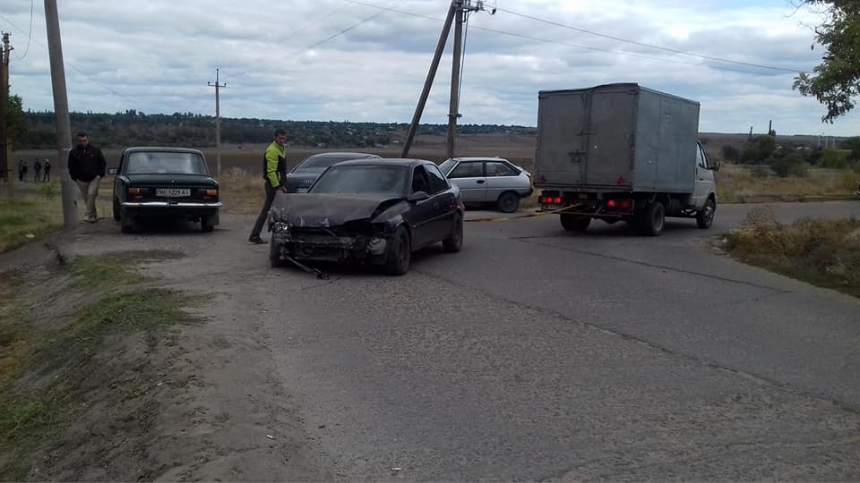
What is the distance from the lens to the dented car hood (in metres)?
11.3

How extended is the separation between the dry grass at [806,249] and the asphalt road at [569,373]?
691 mm

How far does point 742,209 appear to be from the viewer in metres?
30.4

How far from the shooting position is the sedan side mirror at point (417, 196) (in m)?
12.4

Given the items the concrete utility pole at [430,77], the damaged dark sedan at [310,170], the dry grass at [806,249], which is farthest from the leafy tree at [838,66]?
the concrete utility pole at [430,77]

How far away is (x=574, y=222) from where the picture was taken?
1922cm

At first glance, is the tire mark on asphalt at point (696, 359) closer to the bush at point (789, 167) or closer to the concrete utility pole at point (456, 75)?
the concrete utility pole at point (456, 75)

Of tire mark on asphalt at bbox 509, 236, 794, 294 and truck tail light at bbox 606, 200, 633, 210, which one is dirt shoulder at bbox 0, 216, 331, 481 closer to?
tire mark on asphalt at bbox 509, 236, 794, 294

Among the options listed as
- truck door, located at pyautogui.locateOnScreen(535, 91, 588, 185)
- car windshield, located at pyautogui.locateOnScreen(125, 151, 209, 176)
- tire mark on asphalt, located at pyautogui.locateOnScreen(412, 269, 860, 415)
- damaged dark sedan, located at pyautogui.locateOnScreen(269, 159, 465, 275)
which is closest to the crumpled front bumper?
damaged dark sedan, located at pyautogui.locateOnScreen(269, 159, 465, 275)

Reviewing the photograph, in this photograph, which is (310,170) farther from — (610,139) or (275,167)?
(610,139)

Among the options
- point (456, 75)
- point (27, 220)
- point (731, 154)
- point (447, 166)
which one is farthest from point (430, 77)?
point (731, 154)

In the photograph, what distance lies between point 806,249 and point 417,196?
682 cm

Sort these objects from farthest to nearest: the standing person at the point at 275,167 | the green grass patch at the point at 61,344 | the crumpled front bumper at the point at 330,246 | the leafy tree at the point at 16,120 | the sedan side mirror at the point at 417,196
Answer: the leafy tree at the point at 16,120 < the standing person at the point at 275,167 < the sedan side mirror at the point at 417,196 < the crumpled front bumper at the point at 330,246 < the green grass patch at the point at 61,344

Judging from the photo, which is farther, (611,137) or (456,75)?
(456,75)

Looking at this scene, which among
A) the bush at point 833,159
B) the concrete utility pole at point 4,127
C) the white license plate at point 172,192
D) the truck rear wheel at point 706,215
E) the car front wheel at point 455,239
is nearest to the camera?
the car front wheel at point 455,239
